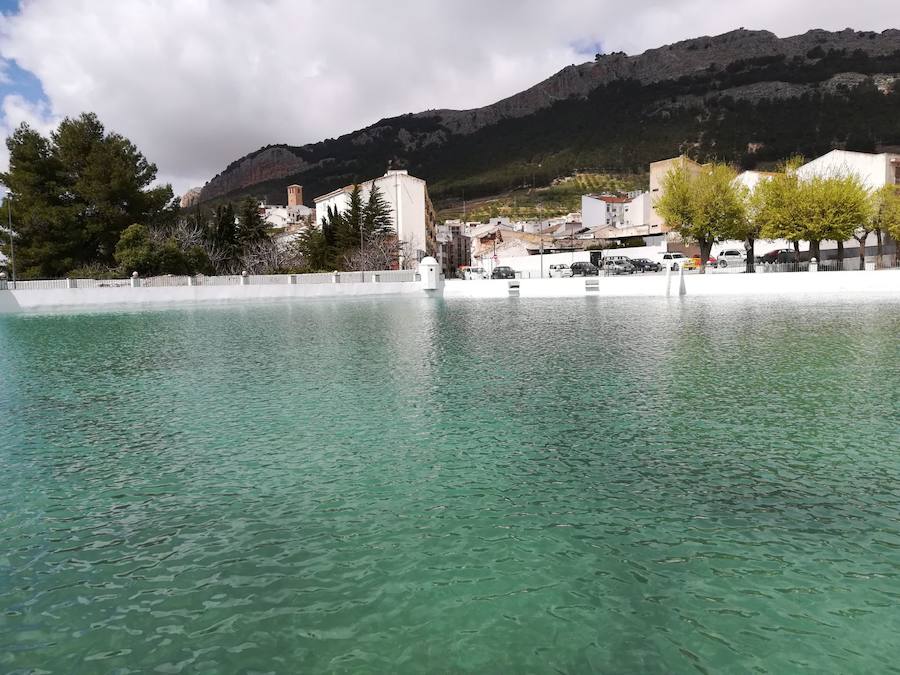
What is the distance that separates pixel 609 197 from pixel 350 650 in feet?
386

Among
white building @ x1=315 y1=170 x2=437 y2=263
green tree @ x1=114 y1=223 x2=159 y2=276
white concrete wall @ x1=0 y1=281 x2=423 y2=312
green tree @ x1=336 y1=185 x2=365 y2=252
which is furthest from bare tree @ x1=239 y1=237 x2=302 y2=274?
white concrete wall @ x1=0 y1=281 x2=423 y2=312

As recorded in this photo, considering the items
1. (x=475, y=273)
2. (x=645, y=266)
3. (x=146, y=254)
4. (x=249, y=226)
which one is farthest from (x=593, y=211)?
(x=146, y=254)

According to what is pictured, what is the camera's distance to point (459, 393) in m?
12.0

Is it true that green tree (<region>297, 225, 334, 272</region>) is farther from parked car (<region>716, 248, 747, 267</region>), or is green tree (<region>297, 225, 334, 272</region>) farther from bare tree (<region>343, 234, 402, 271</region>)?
parked car (<region>716, 248, 747, 267</region>)

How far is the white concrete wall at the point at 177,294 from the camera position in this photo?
41.1 metres

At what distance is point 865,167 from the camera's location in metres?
57.1

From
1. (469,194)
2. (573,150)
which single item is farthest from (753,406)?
(573,150)

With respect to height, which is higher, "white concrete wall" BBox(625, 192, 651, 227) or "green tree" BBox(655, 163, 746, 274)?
"white concrete wall" BBox(625, 192, 651, 227)

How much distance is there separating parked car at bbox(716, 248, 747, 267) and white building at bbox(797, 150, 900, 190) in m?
9.87

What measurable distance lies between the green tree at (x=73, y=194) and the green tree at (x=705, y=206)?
156 feet

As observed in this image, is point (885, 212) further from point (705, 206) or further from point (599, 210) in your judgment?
point (599, 210)

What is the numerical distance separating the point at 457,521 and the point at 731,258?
57.9m

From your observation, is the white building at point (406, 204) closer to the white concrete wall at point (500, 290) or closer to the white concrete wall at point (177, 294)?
the white concrete wall at point (177, 294)

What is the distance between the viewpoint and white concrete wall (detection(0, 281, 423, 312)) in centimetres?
4106
